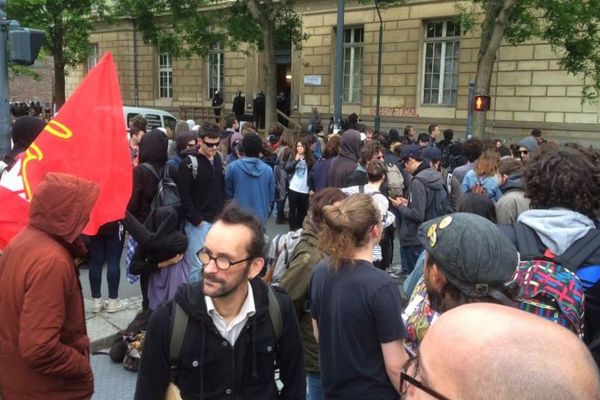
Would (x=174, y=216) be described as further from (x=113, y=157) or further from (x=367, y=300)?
(x=367, y=300)

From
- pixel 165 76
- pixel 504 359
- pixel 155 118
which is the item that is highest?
pixel 165 76

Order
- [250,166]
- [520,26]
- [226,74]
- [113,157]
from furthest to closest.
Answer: [226,74], [520,26], [250,166], [113,157]

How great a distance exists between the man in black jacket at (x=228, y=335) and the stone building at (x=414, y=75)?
17600 millimetres

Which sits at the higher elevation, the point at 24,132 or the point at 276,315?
the point at 24,132

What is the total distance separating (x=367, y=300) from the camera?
2.55m

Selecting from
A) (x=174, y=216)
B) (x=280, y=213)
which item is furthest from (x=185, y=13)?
(x=174, y=216)

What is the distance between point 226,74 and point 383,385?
26.9 meters

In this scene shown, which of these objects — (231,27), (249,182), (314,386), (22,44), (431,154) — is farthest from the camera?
(231,27)

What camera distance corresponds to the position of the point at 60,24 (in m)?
23.3

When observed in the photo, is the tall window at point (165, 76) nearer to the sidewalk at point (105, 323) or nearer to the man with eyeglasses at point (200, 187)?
the man with eyeglasses at point (200, 187)

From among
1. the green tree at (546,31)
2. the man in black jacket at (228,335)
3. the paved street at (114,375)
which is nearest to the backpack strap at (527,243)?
the man in black jacket at (228,335)

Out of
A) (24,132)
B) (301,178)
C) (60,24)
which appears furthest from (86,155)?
(60,24)

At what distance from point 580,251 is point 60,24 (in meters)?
24.8

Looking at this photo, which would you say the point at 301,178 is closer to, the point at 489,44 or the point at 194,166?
the point at 194,166
